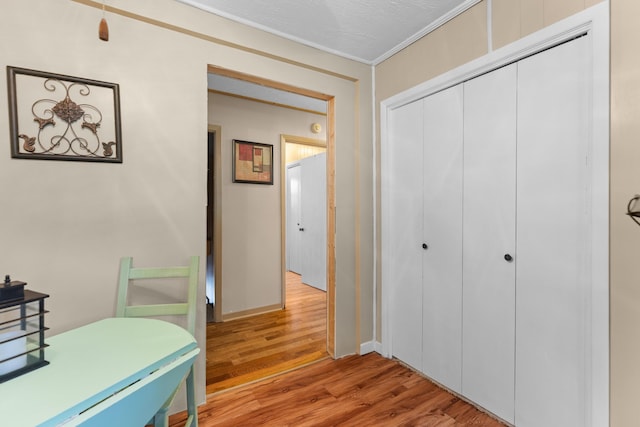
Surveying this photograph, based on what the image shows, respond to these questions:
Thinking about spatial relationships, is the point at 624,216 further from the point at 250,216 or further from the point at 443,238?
the point at 250,216

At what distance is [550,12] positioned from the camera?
1.50 metres

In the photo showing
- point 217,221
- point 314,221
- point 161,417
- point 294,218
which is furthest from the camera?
point 294,218

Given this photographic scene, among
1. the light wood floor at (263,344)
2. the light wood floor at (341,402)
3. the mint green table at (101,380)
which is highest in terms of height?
the mint green table at (101,380)

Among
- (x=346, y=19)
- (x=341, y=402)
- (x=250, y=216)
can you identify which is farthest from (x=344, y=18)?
(x=341, y=402)

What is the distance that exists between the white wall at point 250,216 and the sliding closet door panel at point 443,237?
6.47 feet

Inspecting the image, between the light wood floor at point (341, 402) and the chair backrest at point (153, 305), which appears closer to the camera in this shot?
the chair backrest at point (153, 305)

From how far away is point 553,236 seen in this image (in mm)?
1532

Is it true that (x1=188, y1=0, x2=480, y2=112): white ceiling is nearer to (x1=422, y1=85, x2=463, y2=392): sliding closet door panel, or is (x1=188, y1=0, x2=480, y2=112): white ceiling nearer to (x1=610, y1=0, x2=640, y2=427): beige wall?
(x1=422, y1=85, x2=463, y2=392): sliding closet door panel

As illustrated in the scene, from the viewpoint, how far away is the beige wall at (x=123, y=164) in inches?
57.2

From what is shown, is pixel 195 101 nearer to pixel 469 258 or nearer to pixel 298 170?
pixel 469 258

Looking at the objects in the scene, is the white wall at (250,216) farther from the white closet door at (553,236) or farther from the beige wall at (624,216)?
the beige wall at (624,216)

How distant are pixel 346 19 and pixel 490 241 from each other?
1713 millimetres

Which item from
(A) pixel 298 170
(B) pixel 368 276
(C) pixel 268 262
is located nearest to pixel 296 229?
(A) pixel 298 170

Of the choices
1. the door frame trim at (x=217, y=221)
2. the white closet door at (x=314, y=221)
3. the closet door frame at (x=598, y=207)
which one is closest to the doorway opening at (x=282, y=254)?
the door frame trim at (x=217, y=221)
